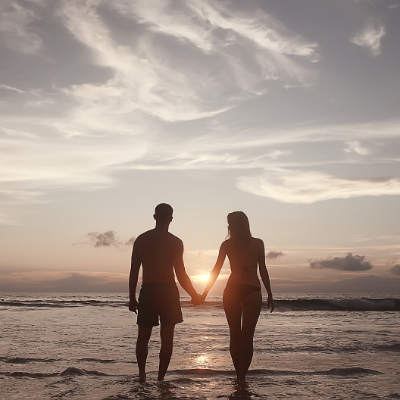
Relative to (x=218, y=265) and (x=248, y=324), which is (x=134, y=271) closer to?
(x=218, y=265)

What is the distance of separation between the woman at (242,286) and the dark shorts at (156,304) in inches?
31.4

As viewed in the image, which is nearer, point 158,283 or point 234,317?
point 158,283

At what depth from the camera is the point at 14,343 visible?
9086 millimetres

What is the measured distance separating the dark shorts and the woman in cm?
80

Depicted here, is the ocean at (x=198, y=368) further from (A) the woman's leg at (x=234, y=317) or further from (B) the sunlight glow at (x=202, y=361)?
(A) the woman's leg at (x=234, y=317)

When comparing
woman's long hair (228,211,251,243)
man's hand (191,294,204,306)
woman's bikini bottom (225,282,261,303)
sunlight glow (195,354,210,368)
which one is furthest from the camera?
sunlight glow (195,354,210,368)

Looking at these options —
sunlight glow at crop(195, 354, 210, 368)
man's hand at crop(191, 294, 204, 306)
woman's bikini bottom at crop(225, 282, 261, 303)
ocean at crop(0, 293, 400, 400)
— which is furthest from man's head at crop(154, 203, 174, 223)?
sunlight glow at crop(195, 354, 210, 368)

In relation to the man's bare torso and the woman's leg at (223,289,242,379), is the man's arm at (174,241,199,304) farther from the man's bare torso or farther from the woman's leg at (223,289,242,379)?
the woman's leg at (223,289,242,379)

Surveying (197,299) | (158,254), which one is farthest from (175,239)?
Result: (197,299)

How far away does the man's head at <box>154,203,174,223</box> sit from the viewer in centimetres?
509

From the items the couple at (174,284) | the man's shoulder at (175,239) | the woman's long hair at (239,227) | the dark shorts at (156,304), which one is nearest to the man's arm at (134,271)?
the couple at (174,284)

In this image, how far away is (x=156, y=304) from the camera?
488 centimetres

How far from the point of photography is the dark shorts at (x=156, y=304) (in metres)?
4.89

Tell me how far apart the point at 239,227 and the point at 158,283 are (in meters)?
1.29
